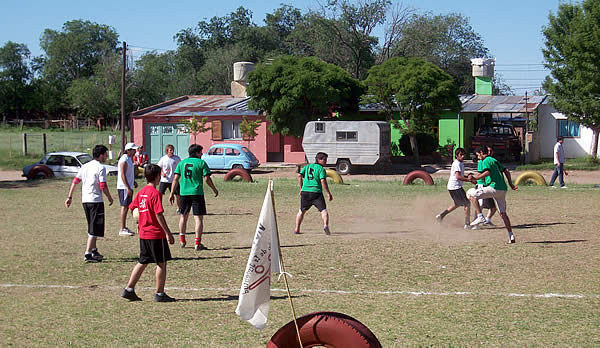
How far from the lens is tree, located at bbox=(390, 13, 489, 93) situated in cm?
6350

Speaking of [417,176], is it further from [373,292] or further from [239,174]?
[373,292]

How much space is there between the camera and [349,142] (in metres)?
32.0

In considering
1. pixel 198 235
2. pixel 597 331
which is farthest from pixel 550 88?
pixel 597 331

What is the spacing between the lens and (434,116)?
3359 centimetres

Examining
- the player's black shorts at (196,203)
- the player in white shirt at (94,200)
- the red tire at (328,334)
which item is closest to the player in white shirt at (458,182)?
the player's black shorts at (196,203)

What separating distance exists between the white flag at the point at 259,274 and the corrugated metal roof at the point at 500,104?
107ft

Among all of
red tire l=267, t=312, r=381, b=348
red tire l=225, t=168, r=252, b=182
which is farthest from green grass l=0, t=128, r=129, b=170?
red tire l=267, t=312, r=381, b=348

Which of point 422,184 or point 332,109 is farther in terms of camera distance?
point 332,109

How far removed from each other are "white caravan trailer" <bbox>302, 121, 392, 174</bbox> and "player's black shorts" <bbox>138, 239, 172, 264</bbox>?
78.9 feet

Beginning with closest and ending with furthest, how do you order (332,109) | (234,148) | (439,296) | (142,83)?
1. (439,296)
2. (234,148)
3. (332,109)
4. (142,83)

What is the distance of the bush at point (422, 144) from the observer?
37156 mm

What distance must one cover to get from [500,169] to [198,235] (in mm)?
5654

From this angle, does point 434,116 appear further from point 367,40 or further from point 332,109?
point 367,40

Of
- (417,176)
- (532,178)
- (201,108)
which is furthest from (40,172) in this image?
(532,178)
